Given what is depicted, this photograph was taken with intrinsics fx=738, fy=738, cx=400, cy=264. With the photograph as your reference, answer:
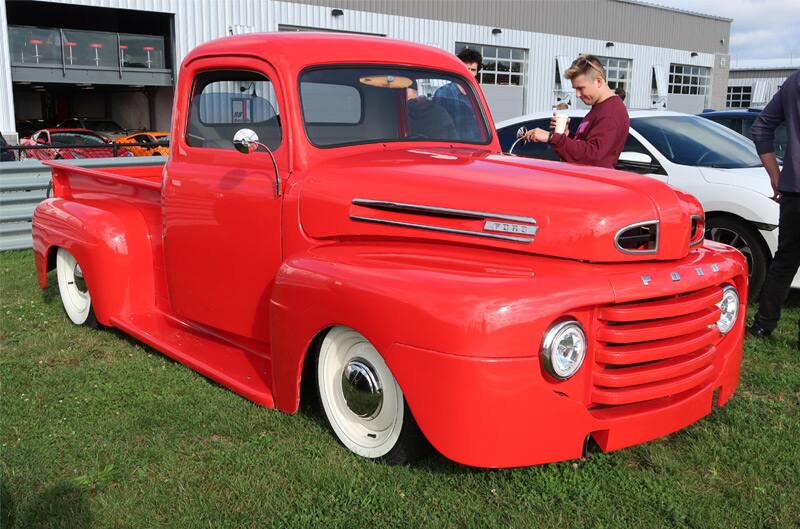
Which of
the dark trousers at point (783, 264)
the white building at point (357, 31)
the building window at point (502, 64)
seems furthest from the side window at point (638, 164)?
the building window at point (502, 64)

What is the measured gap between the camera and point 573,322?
2656 millimetres

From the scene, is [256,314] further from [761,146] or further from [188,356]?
[761,146]

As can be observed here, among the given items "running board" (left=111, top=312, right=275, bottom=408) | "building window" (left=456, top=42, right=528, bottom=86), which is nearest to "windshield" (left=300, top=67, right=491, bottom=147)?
"running board" (left=111, top=312, right=275, bottom=408)

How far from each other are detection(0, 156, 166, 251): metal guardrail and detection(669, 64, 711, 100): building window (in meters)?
32.9

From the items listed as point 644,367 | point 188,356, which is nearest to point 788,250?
point 644,367

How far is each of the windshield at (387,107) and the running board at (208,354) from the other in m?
1.22

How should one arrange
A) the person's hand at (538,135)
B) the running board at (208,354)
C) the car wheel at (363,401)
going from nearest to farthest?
Result: the car wheel at (363,401) < the running board at (208,354) < the person's hand at (538,135)

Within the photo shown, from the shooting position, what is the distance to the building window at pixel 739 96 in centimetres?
4456

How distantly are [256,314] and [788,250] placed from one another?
322cm

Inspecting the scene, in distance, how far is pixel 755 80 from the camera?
4491 centimetres

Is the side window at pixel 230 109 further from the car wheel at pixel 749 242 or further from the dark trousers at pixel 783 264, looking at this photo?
the car wheel at pixel 749 242

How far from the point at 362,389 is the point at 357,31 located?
73.8 ft

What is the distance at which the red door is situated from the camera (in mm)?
3736

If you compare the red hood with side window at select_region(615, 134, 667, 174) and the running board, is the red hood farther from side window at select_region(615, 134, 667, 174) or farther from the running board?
side window at select_region(615, 134, 667, 174)
